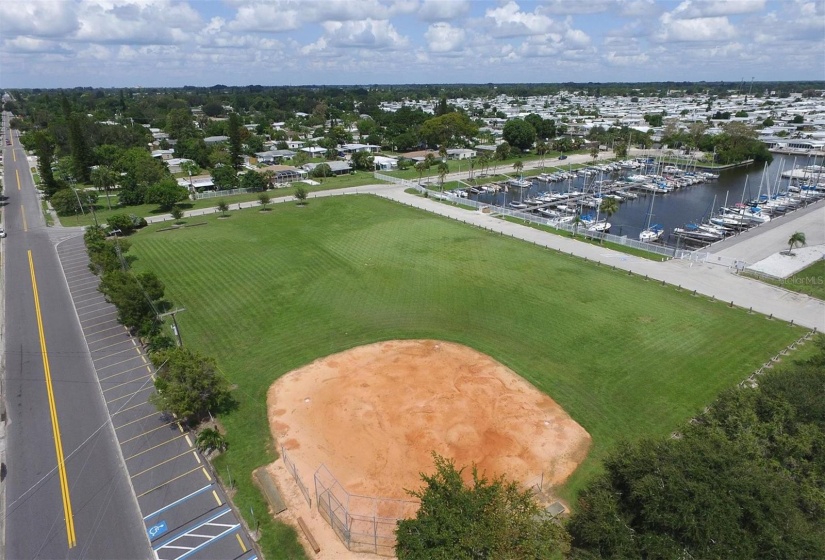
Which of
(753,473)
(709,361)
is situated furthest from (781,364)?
(753,473)

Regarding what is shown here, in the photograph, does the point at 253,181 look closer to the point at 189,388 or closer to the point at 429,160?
the point at 429,160

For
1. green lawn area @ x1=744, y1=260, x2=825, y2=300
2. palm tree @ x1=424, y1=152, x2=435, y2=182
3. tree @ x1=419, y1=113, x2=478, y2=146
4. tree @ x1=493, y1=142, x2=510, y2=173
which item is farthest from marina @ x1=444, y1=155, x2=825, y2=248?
tree @ x1=419, y1=113, x2=478, y2=146

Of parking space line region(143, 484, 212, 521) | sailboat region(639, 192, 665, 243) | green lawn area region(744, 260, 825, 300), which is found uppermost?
parking space line region(143, 484, 212, 521)

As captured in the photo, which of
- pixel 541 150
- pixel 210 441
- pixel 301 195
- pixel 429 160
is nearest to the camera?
pixel 210 441

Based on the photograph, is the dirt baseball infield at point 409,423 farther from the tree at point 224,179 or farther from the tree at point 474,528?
the tree at point 224,179

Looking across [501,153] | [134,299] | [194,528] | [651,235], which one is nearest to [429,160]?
[501,153]

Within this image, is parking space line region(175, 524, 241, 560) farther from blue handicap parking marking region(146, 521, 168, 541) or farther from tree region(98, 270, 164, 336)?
tree region(98, 270, 164, 336)
